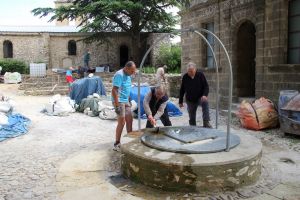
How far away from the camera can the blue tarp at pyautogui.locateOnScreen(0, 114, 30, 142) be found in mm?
7565

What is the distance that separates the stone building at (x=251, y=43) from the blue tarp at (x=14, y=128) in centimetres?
641

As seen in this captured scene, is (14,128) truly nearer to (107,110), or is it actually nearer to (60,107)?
(107,110)

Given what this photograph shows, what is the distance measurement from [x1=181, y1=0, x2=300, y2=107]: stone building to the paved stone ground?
1.92m

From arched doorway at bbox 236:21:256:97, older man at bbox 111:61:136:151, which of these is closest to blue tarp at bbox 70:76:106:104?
arched doorway at bbox 236:21:256:97

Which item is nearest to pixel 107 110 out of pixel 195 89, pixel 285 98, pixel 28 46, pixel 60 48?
pixel 195 89

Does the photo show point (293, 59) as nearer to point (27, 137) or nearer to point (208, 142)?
point (208, 142)

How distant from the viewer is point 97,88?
1330 cm

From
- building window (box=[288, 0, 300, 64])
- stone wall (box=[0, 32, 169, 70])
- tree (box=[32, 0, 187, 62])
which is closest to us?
building window (box=[288, 0, 300, 64])

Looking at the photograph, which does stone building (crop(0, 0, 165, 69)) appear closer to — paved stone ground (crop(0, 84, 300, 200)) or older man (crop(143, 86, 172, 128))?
paved stone ground (crop(0, 84, 300, 200))

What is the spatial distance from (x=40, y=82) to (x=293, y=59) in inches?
630

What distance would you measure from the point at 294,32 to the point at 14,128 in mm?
7342

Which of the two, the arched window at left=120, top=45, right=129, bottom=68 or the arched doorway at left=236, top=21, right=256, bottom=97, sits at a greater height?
the arched window at left=120, top=45, right=129, bottom=68

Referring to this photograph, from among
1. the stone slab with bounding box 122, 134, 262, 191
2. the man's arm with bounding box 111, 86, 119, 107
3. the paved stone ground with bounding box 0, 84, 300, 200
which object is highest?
the man's arm with bounding box 111, 86, 119, 107

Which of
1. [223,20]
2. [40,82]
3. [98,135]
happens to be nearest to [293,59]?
[223,20]
